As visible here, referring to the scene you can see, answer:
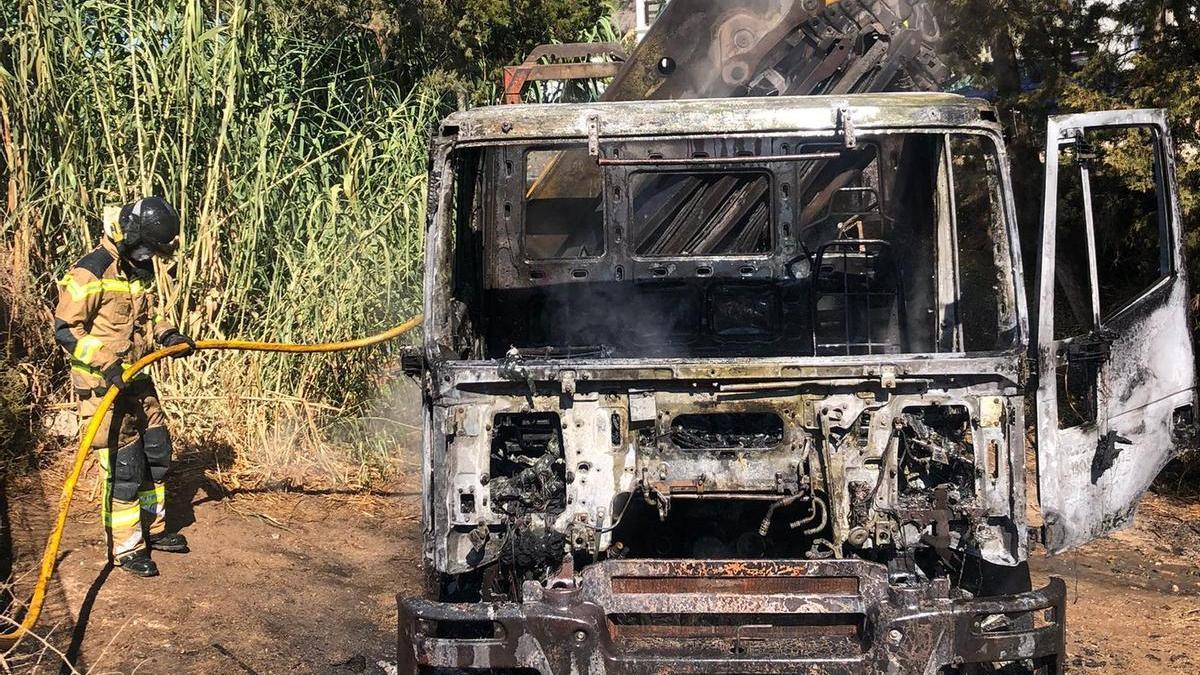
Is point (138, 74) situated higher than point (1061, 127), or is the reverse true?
point (138, 74)

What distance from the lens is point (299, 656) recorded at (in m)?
4.30

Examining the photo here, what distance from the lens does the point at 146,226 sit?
15.9 feet

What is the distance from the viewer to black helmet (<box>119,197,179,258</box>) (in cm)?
484

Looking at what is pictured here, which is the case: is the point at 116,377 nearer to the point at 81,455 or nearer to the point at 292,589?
the point at 81,455

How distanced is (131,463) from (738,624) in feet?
9.88

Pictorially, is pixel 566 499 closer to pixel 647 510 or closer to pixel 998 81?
pixel 647 510

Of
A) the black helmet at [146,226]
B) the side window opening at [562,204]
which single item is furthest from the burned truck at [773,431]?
the black helmet at [146,226]

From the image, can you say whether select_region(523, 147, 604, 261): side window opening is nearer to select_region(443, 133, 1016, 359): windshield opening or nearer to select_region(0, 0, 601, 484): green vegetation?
select_region(443, 133, 1016, 359): windshield opening

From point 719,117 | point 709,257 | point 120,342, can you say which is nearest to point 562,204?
point 709,257

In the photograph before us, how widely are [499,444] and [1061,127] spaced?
2093mm

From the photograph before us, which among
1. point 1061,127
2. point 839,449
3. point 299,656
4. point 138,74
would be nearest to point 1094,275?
point 1061,127

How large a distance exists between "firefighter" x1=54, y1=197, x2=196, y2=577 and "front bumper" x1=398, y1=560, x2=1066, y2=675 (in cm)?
227

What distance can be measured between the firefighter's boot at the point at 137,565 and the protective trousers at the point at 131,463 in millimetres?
26

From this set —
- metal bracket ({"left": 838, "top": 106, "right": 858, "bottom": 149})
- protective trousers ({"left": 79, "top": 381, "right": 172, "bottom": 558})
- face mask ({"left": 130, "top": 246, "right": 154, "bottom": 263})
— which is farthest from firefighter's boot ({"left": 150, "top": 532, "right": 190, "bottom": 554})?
metal bracket ({"left": 838, "top": 106, "right": 858, "bottom": 149})
